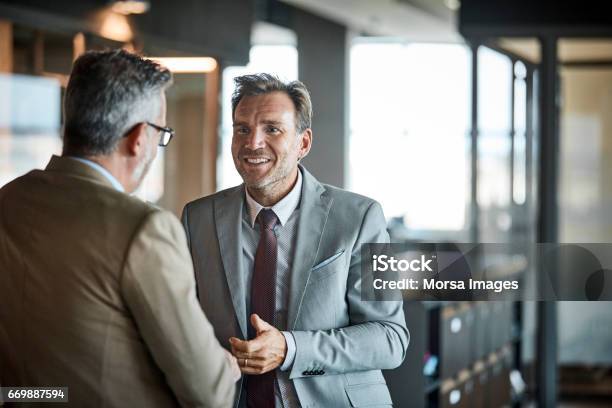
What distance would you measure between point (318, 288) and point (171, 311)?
1.65ft

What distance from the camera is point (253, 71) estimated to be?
7.17ft

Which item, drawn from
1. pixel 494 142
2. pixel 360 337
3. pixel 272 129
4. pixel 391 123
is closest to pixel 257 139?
pixel 272 129

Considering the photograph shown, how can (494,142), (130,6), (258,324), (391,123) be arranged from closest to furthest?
(258,324), (391,123), (494,142), (130,6)

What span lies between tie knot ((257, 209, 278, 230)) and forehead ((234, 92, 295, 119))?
23 cm

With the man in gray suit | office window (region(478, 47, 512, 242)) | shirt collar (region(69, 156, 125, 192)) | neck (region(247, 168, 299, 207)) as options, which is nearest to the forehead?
the man in gray suit

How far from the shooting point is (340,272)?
6.88ft

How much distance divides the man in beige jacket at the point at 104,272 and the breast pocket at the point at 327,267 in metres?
0.35

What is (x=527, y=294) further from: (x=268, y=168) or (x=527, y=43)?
(x=527, y=43)

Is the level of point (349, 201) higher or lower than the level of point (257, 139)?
lower

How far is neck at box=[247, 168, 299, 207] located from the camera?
6.84ft

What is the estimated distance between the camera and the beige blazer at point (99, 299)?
65.1 inches

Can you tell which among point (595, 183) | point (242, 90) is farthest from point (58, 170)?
point (595, 183)

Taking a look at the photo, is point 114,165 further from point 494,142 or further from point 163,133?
point 494,142

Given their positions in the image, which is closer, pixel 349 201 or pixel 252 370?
pixel 252 370
